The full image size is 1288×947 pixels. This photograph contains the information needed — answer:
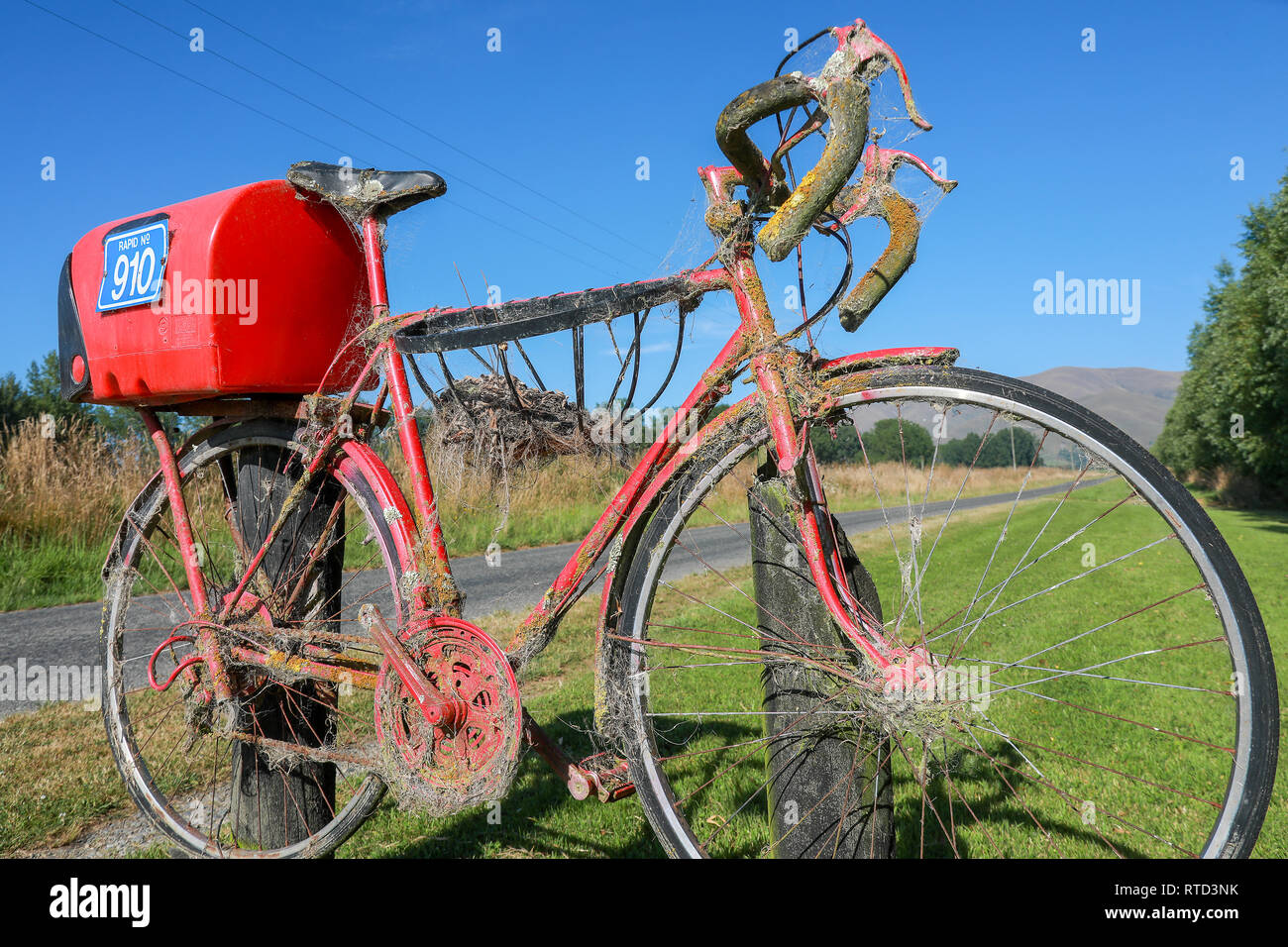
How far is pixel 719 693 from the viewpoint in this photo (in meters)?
4.58

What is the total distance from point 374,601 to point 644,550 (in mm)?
1160

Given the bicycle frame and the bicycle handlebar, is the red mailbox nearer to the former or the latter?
the bicycle frame

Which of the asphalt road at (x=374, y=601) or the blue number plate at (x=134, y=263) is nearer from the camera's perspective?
the blue number plate at (x=134, y=263)

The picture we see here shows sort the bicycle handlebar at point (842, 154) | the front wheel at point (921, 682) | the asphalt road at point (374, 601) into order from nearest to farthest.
→ 1. the front wheel at point (921, 682)
2. the bicycle handlebar at point (842, 154)
3. the asphalt road at point (374, 601)

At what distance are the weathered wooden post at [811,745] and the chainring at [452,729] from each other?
2.30 ft

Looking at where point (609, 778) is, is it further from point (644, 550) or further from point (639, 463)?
point (639, 463)

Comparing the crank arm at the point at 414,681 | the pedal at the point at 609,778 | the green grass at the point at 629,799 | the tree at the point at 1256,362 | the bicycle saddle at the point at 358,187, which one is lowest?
the green grass at the point at 629,799

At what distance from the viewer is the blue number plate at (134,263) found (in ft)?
8.39

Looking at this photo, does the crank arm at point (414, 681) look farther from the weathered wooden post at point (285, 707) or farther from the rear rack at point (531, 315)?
the rear rack at point (531, 315)

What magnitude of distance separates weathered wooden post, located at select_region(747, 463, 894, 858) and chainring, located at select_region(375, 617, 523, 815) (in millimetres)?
701

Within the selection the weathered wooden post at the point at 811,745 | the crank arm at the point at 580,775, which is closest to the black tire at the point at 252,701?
the crank arm at the point at 580,775

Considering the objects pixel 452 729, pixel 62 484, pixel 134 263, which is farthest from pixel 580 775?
pixel 62 484

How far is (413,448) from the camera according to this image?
235 cm

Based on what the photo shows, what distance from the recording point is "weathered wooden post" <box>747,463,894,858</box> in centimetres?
197
